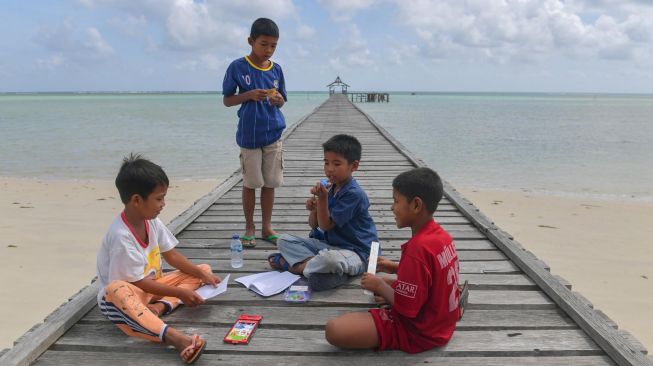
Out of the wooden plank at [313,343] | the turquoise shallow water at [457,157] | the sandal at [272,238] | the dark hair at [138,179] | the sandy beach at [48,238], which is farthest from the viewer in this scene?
the turquoise shallow water at [457,157]

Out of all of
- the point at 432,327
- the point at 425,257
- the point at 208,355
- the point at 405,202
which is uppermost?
the point at 405,202

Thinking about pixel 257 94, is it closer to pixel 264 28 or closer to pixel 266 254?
pixel 264 28

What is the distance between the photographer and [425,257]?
2189mm

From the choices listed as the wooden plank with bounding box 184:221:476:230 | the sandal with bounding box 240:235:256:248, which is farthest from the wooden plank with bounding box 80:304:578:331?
the wooden plank with bounding box 184:221:476:230

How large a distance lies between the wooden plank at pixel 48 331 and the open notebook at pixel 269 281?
0.95 meters

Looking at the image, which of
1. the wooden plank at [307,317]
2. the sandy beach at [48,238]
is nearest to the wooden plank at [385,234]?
the wooden plank at [307,317]

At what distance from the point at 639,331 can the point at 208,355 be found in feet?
13.6

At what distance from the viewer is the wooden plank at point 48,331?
7.37 feet

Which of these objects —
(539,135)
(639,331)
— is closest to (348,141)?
(639,331)

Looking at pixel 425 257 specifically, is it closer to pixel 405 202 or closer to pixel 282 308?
pixel 405 202

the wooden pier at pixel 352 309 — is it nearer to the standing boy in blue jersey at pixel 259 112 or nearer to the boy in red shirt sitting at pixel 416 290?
the boy in red shirt sitting at pixel 416 290

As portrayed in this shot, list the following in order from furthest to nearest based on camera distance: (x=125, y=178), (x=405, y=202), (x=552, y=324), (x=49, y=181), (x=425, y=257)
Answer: (x=49, y=181), (x=552, y=324), (x=125, y=178), (x=405, y=202), (x=425, y=257)

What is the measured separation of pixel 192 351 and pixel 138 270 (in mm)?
590

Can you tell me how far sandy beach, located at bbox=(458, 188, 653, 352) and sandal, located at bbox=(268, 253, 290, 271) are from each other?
3315 mm
